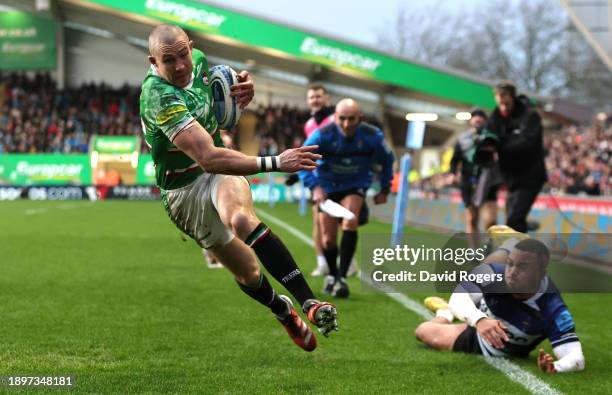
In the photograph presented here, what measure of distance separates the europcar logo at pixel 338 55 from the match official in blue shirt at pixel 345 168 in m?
28.2

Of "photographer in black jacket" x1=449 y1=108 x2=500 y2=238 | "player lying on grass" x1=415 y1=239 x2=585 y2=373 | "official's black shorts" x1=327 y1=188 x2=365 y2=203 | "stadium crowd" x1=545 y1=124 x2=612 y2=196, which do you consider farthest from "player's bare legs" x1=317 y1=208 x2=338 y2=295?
"stadium crowd" x1=545 y1=124 x2=612 y2=196

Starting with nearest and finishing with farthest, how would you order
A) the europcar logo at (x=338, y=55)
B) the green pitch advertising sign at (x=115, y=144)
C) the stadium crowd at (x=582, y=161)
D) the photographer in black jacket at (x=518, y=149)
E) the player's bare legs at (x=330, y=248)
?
the player's bare legs at (x=330, y=248) → the photographer in black jacket at (x=518, y=149) → the stadium crowd at (x=582, y=161) → the green pitch advertising sign at (x=115, y=144) → the europcar logo at (x=338, y=55)

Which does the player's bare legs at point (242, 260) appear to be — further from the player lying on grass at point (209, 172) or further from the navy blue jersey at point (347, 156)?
the navy blue jersey at point (347, 156)

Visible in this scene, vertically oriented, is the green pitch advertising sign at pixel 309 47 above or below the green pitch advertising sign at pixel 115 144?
above

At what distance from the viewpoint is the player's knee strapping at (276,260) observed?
4.67m

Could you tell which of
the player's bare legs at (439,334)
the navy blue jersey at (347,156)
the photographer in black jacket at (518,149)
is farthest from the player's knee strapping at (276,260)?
the photographer in black jacket at (518,149)

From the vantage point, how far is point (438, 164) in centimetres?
4131

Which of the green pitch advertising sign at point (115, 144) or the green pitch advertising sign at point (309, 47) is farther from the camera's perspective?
the green pitch advertising sign at point (309, 47)

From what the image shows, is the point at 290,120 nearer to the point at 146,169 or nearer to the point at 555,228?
the point at 146,169

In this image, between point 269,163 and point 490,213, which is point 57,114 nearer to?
point 490,213

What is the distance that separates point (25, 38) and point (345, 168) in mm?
37366

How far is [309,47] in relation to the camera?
36344mm

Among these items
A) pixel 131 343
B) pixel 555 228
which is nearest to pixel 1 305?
pixel 131 343

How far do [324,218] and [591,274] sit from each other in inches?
155
